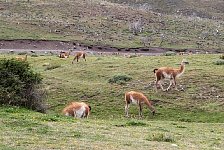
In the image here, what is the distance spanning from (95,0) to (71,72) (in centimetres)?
7278

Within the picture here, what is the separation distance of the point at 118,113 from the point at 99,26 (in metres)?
58.4

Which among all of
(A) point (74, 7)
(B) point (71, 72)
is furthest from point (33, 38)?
(B) point (71, 72)

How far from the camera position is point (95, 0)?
105 meters

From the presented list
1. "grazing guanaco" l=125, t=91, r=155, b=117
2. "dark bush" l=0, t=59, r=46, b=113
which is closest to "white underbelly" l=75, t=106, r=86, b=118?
"dark bush" l=0, t=59, r=46, b=113

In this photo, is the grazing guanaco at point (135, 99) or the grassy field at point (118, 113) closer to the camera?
the grassy field at point (118, 113)

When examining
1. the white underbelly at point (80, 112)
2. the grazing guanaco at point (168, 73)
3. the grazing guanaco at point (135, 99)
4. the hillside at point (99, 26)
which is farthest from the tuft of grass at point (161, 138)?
the hillside at point (99, 26)

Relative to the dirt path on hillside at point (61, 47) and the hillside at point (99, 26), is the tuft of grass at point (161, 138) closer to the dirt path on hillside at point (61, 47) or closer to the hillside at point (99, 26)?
the dirt path on hillside at point (61, 47)

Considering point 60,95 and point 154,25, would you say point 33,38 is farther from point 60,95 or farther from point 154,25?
point 60,95

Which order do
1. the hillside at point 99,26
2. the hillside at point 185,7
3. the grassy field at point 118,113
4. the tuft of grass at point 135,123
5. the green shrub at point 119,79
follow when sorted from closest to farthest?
1. the grassy field at point 118,113
2. the tuft of grass at point 135,123
3. the green shrub at point 119,79
4. the hillside at point 99,26
5. the hillside at point 185,7

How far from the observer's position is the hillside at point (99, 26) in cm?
7250

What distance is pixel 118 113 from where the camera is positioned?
80.5 feet

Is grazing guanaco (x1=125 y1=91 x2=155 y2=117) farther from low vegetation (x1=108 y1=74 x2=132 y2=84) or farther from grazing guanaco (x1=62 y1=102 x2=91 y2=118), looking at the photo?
low vegetation (x1=108 y1=74 x2=132 y2=84)

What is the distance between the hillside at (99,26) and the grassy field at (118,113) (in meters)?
30.9

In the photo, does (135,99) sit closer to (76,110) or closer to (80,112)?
(80,112)
